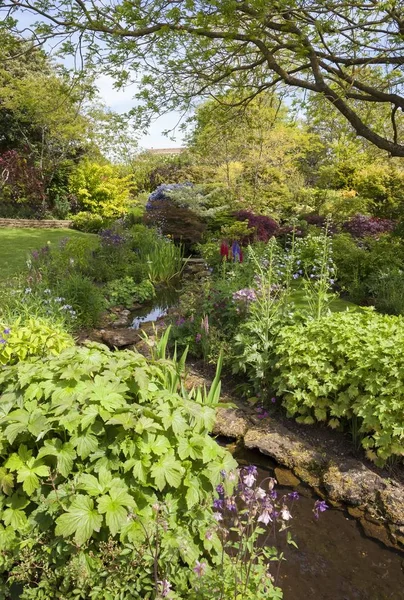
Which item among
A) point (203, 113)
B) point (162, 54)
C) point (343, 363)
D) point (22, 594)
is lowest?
point (22, 594)

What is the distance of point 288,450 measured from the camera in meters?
3.52

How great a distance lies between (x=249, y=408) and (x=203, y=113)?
462 cm

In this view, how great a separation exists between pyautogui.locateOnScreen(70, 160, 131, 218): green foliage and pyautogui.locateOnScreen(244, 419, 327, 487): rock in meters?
14.1

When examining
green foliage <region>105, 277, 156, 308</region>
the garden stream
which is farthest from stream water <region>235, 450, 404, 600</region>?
green foliage <region>105, 277, 156, 308</region>

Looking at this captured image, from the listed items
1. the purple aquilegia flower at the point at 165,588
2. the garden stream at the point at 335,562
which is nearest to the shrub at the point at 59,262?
the garden stream at the point at 335,562

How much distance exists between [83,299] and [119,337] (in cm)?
88

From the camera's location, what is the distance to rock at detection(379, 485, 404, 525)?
2928 millimetres

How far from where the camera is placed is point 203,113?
6699mm

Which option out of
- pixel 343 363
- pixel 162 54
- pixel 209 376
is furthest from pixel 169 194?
pixel 343 363

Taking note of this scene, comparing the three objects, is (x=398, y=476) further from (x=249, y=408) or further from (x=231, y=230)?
(x=231, y=230)

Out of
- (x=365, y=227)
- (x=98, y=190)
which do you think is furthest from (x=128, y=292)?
(x=98, y=190)

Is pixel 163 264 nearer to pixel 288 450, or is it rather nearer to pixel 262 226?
pixel 262 226

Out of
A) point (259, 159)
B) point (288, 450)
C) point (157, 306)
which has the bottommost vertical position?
point (157, 306)

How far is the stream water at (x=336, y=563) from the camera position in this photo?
2.39 meters
